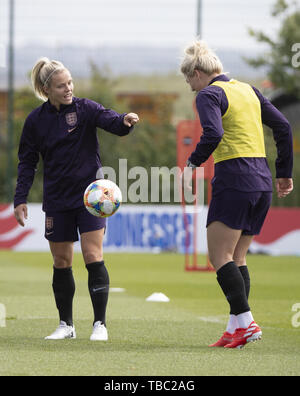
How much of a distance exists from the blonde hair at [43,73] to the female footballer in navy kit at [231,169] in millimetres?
952

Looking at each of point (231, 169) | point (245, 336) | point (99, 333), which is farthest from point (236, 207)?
point (99, 333)

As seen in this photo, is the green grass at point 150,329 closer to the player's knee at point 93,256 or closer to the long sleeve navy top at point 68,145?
the player's knee at point 93,256

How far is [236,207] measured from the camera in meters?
6.46

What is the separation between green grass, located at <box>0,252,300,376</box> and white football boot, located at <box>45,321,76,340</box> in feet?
0.35

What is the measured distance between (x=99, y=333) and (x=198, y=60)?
2.07 meters

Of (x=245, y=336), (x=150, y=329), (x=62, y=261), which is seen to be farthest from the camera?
(x=150, y=329)

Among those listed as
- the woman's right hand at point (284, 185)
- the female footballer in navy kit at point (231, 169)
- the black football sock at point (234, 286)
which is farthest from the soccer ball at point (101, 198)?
the woman's right hand at point (284, 185)

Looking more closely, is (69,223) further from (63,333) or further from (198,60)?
(198,60)

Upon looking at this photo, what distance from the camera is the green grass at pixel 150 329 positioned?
5617 mm

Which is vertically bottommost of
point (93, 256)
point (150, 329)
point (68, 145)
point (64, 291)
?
point (150, 329)

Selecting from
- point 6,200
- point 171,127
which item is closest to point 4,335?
point 6,200

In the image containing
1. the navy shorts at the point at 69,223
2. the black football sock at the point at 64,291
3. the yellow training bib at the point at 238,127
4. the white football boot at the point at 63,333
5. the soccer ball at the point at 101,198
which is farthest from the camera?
the black football sock at the point at 64,291
